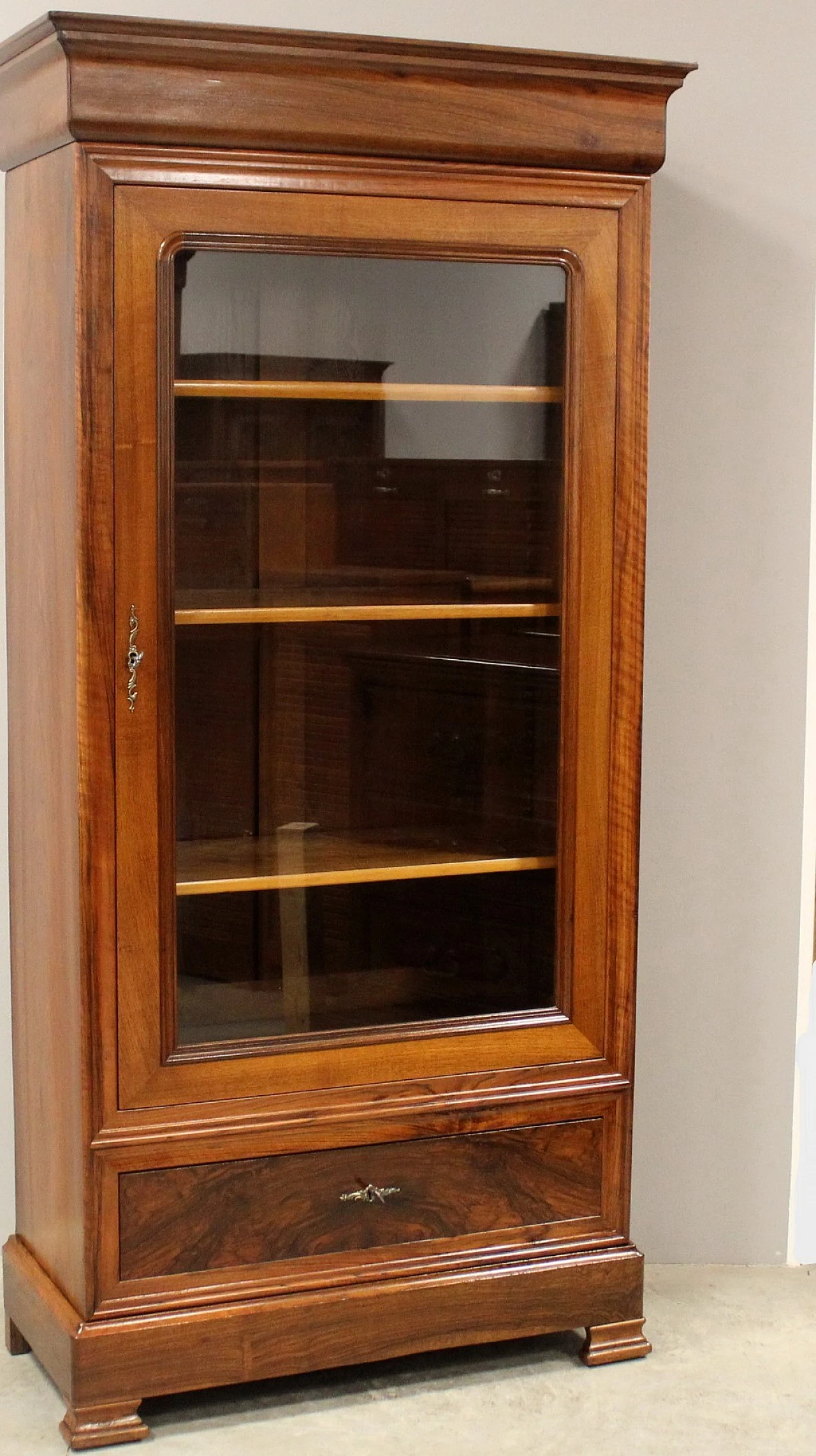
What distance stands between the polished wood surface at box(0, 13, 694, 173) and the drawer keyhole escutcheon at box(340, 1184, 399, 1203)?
1.35m

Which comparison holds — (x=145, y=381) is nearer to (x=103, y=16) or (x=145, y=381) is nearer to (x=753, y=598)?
(x=103, y=16)

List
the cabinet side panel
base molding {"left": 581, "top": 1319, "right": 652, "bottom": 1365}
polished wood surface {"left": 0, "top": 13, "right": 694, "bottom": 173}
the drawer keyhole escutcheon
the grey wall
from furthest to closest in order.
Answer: the grey wall, base molding {"left": 581, "top": 1319, "right": 652, "bottom": 1365}, the drawer keyhole escutcheon, the cabinet side panel, polished wood surface {"left": 0, "top": 13, "right": 694, "bottom": 173}

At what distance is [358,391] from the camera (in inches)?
86.0

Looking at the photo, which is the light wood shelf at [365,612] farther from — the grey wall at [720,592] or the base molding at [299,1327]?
the base molding at [299,1327]

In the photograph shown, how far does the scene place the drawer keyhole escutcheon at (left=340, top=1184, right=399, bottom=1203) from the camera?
88.8 inches

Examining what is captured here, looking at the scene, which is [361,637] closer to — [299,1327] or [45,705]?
[45,705]

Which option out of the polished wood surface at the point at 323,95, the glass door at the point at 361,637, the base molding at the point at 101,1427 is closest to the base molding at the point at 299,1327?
the base molding at the point at 101,1427

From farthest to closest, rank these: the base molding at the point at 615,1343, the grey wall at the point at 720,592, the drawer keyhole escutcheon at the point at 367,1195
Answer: the grey wall at the point at 720,592 → the base molding at the point at 615,1343 → the drawer keyhole escutcheon at the point at 367,1195

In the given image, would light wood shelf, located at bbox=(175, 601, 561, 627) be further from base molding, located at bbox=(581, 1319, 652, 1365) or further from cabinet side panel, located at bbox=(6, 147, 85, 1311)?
Result: base molding, located at bbox=(581, 1319, 652, 1365)

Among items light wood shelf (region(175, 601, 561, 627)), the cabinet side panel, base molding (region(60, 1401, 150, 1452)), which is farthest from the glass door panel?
base molding (region(60, 1401, 150, 1452))

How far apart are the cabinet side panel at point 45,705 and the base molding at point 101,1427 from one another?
14cm

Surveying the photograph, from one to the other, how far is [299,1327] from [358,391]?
1.24 metres

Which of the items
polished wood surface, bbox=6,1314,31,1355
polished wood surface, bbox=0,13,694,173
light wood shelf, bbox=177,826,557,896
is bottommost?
polished wood surface, bbox=6,1314,31,1355

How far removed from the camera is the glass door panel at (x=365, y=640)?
214 centimetres
